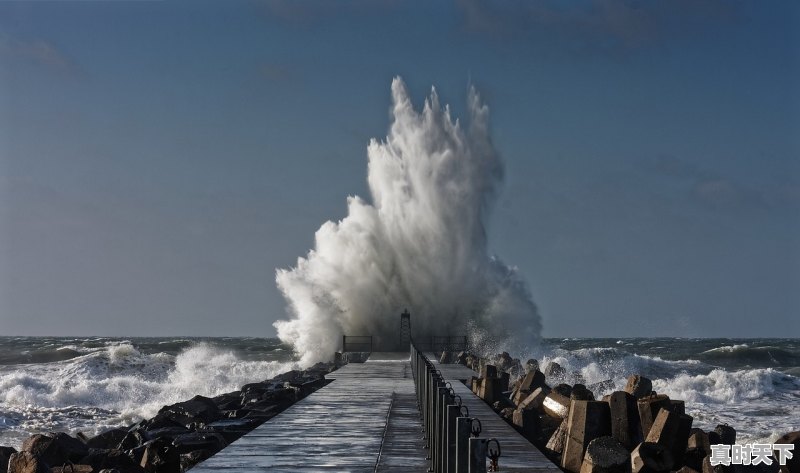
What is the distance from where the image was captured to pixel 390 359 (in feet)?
108

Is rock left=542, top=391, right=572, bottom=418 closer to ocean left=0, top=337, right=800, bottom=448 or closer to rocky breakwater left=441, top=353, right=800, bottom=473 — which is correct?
rocky breakwater left=441, top=353, right=800, bottom=473

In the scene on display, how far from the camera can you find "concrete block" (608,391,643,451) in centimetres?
1286

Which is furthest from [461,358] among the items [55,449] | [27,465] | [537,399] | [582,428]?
[27,465]

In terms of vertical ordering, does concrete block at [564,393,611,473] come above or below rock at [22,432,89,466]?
above

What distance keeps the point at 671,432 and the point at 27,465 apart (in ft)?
25.2

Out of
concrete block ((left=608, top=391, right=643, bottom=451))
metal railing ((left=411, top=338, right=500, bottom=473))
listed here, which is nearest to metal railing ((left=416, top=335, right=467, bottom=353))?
concrete block ((left=608, top=391, right=643, bottom=451))

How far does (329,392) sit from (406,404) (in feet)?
10.3

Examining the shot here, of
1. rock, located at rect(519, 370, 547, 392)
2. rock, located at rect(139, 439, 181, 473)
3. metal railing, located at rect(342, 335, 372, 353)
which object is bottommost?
rock, located at rect(139, 439, 181, 473)

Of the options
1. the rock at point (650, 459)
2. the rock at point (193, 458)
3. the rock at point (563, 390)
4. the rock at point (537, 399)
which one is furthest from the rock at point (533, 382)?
the rock at point (193, 458)

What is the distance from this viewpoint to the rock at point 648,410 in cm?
1323

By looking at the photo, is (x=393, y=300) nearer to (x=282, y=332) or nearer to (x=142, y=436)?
(x=282, y=332)

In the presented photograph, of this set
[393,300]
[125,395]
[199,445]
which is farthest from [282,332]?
[199,445]

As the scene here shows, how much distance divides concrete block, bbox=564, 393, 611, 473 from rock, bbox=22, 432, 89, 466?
6663 millimetres

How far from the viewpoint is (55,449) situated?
13523 millimetres
